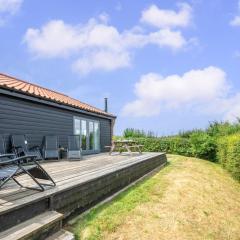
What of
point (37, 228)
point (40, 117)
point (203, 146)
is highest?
point (40, 117)

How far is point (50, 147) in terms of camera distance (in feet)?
35.4

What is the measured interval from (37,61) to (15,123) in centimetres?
744

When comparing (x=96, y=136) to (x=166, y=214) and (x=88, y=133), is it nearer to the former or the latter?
(x=88, y=133)

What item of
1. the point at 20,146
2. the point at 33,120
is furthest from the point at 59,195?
the point at 33,120

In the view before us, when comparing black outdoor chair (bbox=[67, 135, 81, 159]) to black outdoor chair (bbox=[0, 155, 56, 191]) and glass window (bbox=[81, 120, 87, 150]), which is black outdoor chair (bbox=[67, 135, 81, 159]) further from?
black outdoor chair (bbox=[0, 155, 56, 191])

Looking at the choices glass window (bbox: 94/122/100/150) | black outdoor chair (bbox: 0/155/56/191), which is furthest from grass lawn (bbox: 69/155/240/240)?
glass window (bbox: 94/122/100/150)

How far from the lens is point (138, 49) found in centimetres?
1891

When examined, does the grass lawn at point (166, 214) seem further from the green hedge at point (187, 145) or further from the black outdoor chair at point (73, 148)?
the green hedge at point (187, 145)

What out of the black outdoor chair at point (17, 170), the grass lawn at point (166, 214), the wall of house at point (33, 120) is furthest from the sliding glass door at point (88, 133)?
the black outdoor chair at point (17, 170)

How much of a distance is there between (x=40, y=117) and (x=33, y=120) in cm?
44

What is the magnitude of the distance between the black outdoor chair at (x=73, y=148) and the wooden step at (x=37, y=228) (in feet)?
20.9

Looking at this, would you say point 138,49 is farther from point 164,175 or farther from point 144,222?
point 144,222

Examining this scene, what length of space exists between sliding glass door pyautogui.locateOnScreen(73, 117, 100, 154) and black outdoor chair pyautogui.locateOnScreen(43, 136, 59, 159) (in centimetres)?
238

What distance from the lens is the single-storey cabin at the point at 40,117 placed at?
9203 mm
